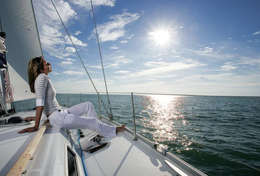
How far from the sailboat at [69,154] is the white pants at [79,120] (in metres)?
0.12

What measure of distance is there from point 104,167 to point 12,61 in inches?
191

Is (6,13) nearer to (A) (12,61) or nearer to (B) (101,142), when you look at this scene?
(A) (12,61)

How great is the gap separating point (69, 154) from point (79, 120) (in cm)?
58

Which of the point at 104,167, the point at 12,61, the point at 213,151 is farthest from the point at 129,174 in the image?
the point at 12,61

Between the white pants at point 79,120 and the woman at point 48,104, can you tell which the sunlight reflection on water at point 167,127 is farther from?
the woman at point 48,104

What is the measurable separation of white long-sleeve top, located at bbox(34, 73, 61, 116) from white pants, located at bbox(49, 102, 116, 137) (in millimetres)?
177

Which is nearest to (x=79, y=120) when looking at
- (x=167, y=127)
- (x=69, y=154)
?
(x=69, y=154)

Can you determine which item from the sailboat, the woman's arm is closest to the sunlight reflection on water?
the sailboat

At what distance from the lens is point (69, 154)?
1101 mm

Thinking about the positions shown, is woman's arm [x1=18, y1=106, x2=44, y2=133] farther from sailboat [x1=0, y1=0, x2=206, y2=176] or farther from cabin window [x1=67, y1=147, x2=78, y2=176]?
cabin window [x1=67, y1=147, x2=78, y2=176]

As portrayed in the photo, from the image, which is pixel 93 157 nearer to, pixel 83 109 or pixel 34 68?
pixel 83 109

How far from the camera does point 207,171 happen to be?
3092 millimetres

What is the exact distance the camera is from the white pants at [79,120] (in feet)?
4.94

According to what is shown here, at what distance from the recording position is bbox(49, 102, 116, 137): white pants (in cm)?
151
